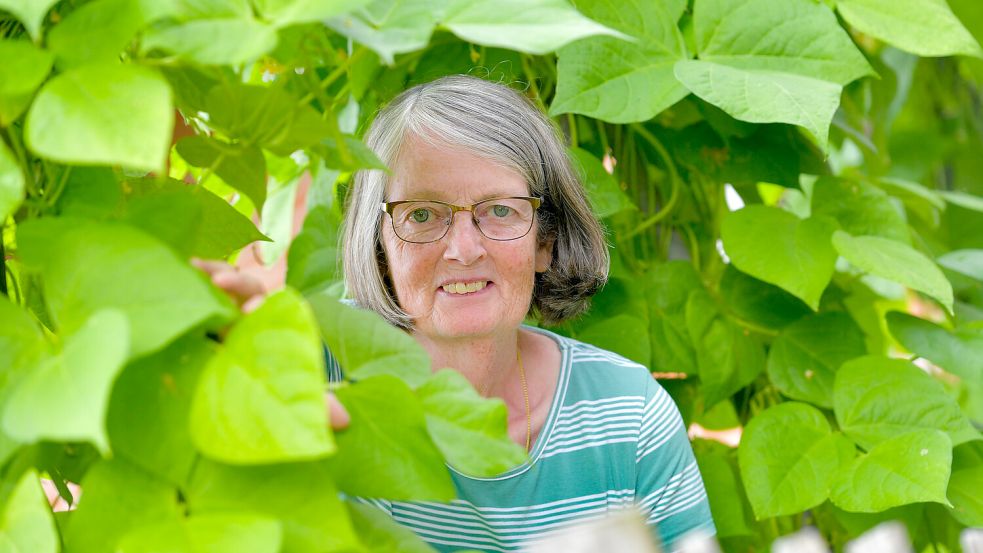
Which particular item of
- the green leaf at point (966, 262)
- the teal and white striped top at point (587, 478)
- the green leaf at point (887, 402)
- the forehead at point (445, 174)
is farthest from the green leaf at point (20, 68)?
the green leaf at point (966, 262)

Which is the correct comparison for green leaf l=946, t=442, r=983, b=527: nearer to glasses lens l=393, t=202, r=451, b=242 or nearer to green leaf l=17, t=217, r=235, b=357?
glasses lens l=393, t=202, r=451, b=242

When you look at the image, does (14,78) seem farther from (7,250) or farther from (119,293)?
(7,250)

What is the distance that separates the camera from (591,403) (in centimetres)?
99

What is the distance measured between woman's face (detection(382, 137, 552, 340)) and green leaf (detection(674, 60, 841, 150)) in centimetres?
17

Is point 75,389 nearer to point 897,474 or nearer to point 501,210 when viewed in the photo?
point 501,210

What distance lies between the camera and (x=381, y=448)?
498 millimetres

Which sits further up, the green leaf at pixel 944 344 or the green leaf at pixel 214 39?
the green leaf at pixel 214 39

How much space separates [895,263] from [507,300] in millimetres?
337

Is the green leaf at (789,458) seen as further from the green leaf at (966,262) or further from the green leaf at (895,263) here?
the green leaf at (966,262)

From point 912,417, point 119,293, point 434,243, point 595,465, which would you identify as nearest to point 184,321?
point 119,293

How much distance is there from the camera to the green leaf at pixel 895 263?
92cm

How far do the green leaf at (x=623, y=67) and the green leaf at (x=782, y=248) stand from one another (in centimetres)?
18

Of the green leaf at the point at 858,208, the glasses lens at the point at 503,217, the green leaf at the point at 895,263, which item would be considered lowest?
the green leaf at the point at 858,208

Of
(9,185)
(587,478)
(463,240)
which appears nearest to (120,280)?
(9,185)
